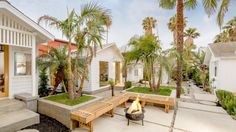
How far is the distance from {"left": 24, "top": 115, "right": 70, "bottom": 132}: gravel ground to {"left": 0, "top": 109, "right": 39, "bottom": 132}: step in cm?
22

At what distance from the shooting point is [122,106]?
7777mm

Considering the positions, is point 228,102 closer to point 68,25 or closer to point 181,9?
point 181,9

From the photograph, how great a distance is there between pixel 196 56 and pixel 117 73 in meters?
12.2

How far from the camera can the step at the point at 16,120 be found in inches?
166

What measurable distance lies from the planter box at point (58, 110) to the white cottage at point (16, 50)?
79 centimetres

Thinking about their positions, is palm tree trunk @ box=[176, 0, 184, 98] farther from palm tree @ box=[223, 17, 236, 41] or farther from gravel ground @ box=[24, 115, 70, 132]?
palm tree @ box=[223, 17, 236, 41]

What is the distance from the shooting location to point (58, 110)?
17.6 feet

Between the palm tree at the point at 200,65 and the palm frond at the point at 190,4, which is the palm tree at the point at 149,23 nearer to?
the palm tree at the point at 200,65

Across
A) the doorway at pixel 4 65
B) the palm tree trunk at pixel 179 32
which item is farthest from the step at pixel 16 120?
the palm tree trunk at pixel 179 32

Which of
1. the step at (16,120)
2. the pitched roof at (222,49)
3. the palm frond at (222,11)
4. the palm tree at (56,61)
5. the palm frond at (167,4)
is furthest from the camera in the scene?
the pitched roof at (222,49)

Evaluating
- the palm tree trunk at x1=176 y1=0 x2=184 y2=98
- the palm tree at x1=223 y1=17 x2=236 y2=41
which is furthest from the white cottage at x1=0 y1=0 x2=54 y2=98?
the palm tree at x1=223 y1=17 x2=236 y2=41

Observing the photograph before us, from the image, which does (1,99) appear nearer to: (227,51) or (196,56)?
(227,51)

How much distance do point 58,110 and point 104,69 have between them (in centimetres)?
794

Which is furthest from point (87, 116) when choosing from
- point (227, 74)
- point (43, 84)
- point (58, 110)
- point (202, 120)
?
point (227, 74)
